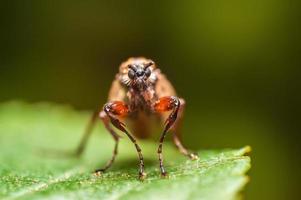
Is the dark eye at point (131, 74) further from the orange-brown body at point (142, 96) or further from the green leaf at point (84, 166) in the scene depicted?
the green leaf at point (84, 166)

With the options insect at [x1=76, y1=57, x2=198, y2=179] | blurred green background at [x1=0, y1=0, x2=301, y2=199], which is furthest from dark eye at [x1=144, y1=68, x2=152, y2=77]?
blurred green background at [x1=0, y1=0, x2=301, y2=199]

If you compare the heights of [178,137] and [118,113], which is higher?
[118,113]

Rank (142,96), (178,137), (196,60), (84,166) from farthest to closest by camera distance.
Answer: (196,60) < (178,137) < (84,166) < (142,96)

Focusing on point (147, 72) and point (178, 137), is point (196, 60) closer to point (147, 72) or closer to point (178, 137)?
point (178, 137)

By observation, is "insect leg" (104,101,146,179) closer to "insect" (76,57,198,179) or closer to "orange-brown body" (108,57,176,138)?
"insect" (76,57,198,179)

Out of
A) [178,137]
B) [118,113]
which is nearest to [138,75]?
[118,113]

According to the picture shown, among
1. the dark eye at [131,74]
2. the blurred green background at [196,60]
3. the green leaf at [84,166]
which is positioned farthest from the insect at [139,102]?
the blurred green background at [196,60]

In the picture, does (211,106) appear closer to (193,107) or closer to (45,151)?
(193,107)
